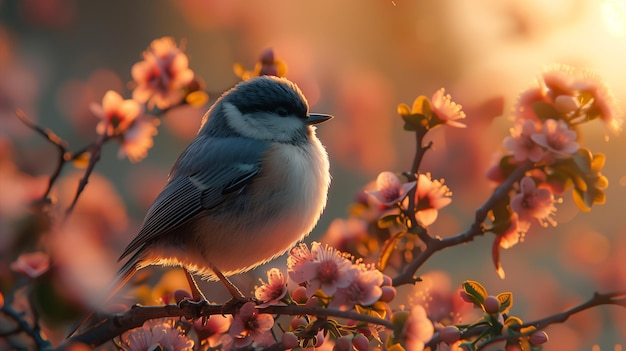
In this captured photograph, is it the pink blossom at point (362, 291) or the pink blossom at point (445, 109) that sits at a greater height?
the pink blossom at point (445, 109)

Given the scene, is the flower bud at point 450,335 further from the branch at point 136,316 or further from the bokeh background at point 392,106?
the bokeh background at point 392,106

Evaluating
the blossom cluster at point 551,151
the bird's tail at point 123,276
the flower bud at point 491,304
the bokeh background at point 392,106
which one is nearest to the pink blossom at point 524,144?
the blossom cluster at point 551,151

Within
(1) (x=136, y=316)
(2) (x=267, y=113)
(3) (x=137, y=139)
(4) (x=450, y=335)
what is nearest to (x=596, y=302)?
(4) (x=450, y=335)

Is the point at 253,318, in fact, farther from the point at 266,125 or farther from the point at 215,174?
the point at 266,125

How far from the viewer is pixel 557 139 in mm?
1562

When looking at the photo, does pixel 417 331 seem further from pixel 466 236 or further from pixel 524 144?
pixel 524 144

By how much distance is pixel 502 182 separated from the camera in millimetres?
1709

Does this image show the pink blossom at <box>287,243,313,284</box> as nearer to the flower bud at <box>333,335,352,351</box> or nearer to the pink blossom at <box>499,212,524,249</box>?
the flower bud at <box>333,335,352,351</box>

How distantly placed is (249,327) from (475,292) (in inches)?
18.5

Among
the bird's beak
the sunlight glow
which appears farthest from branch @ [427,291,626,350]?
the bird's beak

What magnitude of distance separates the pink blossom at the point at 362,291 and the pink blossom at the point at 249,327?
236 mm

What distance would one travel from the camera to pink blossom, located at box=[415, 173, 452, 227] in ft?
5.32

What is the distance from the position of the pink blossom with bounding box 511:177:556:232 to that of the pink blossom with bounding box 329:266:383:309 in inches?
17.9

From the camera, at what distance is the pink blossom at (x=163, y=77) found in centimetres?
194
